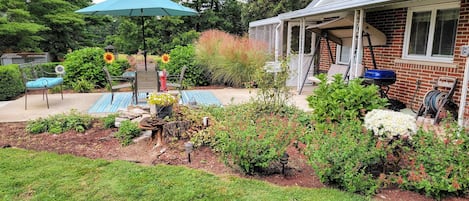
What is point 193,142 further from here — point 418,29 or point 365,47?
point 365,47

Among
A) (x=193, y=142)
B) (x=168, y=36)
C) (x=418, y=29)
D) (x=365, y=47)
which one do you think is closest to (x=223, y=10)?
(x=168, y=36)

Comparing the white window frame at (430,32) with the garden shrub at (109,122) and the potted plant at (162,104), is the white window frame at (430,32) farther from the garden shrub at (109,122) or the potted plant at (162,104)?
the garden shrub at (109,122)

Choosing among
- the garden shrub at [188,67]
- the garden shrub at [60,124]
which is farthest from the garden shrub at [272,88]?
the garden shrub at [188,67]

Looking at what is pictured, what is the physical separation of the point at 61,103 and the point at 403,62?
683 centimetres

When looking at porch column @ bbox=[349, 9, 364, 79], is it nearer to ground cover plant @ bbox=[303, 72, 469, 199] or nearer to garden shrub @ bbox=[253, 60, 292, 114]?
garden shrub @ bbox=[253, 60, 292, 114]

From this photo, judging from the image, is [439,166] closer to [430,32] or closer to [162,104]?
[162,104]

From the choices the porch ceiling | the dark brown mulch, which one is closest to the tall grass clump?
the porch ceiling

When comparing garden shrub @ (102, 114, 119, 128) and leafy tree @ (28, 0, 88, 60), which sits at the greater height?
leafy tree @ (28, 0, 88, 60)

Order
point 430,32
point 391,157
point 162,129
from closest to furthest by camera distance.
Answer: point 391,157 < point 162,129 < point 430,32

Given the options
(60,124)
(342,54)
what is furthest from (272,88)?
(342,54)

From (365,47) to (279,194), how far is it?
542 centimetres

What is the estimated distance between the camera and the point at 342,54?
27.4 feet

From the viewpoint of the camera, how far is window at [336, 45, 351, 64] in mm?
8132

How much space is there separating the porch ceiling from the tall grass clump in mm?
1781
